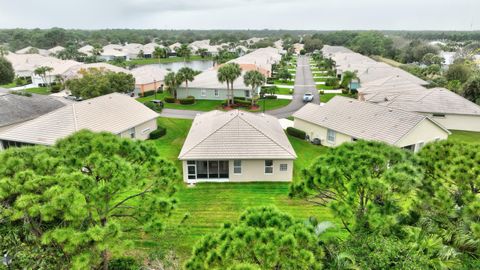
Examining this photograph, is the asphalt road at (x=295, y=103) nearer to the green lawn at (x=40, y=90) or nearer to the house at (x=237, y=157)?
the house at (x=237, y=157)

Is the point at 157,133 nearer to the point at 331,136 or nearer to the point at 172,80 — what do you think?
the point at 172,80

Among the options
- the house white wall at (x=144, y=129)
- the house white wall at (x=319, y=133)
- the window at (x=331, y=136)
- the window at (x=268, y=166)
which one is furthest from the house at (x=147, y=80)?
the window at (x=268, y=166)

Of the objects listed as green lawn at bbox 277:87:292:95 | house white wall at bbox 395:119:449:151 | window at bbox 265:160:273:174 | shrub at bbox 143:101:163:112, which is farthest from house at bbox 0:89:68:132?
house white wall at bbox 395:119:449:151

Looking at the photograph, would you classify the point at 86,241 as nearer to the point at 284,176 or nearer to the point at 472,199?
the point at 472,199

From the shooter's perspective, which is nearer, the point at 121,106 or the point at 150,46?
the point at 121,106

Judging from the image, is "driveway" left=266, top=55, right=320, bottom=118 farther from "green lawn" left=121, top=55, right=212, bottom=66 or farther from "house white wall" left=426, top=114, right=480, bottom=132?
"green lawn" left=121, top=55, right=212, bottom=66

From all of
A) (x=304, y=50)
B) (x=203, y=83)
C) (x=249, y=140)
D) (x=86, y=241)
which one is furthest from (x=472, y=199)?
(x=304, y=50)
